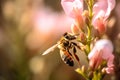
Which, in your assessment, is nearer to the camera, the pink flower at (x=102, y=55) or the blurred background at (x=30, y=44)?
the pink flower at (x=102, y=55)

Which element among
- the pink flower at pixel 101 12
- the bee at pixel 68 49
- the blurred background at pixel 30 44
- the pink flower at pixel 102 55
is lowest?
the blurred background at pixel 30 44

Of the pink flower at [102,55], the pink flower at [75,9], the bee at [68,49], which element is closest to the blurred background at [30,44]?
the bee at [68,49]

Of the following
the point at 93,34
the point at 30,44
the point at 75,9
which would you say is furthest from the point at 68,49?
the point at 30,44

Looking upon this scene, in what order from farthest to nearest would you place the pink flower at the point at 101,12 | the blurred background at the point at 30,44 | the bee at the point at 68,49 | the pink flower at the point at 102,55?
the blurred background at the point at 30,44
the bee at the point at 68,49
the pink flower at the point at 101,12
the pink flower at the point at 102,55

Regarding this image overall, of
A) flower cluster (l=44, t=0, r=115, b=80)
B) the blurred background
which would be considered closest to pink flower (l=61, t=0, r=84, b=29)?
flower cluster (l=44, t=0, r=115, b=80)


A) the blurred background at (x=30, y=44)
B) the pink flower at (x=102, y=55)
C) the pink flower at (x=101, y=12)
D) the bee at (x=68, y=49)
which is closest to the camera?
the pink flower at (x=102, y=55)

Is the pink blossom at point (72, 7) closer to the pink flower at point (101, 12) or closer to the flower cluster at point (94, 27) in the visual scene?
the flower cluster at point (94, 27)

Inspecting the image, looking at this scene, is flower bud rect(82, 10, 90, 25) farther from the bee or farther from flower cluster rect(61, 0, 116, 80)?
the bee
